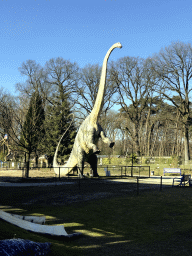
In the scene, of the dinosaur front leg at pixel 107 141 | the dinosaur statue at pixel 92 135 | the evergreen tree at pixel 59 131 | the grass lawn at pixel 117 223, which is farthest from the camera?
the evergreen tree at pixel 59 131

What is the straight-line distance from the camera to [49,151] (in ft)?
113

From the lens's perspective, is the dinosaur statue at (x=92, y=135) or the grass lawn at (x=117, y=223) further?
the dinosaur statue at (x=92, y=135)

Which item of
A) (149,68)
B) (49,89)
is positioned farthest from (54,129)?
(149,68)

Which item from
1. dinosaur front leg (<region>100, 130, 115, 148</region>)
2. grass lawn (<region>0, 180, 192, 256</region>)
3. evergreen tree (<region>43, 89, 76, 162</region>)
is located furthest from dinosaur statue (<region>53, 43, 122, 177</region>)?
evergreen tree (<region>43, 89, 76, 162</region>)

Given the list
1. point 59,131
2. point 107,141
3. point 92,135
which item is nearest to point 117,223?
point 107,141

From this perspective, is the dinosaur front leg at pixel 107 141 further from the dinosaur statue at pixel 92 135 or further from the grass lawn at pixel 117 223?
the grass lawn at pixel 117 223

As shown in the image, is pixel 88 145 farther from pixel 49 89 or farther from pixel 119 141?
pixel 119 141

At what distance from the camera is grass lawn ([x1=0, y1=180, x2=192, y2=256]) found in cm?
478

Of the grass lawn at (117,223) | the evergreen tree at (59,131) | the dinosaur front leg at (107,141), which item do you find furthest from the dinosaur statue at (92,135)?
the evergreen tree at (59,131)

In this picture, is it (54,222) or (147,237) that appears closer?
(147,237)

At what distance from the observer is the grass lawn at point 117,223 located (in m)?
4.78

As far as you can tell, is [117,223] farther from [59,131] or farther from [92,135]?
[59,131]

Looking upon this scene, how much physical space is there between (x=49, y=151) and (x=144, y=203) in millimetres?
25915

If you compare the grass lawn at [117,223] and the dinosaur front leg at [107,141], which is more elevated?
the dinosaur front leg at [107,141]
